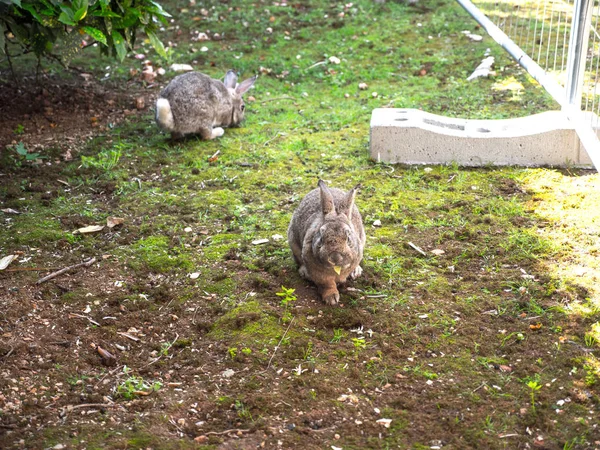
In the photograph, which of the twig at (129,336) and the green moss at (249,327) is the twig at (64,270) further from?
the green moss at (249,327)

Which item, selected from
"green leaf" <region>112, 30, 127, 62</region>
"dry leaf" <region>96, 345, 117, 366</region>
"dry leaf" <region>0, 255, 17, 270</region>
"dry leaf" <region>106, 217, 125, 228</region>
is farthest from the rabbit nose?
"green leaf" <region>112, 30, 127, 62</region>

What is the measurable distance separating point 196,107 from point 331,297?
3.25 metres

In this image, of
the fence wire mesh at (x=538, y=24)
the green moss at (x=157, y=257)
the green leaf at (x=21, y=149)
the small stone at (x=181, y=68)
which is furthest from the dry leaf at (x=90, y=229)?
the fence wire mesh at (x=538, y=24)

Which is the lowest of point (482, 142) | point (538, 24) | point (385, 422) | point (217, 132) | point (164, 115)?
point (385, 422)

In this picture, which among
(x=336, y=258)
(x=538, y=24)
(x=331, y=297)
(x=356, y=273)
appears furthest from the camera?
(x=538, y=24)

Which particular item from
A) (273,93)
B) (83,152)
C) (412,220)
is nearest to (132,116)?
(83,152)

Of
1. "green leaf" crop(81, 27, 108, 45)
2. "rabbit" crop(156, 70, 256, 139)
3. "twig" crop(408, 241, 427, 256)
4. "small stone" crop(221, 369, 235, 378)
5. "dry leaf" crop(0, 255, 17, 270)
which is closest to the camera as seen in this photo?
"small stone" crop(221, 369, 235, 378)

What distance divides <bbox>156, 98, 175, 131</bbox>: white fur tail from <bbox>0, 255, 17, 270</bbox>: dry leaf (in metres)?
2.36

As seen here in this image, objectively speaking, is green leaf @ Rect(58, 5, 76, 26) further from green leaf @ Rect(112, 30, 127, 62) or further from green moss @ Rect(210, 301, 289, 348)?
green moss @ Rect(210, 301, 289, 348)

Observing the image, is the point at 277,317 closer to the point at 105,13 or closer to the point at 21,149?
the point at 105,13

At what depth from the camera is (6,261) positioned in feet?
15.5

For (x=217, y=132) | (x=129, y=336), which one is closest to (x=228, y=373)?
(x=129, y=336)

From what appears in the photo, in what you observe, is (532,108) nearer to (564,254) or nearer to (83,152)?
(564,254)

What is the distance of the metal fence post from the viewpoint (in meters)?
5.50
